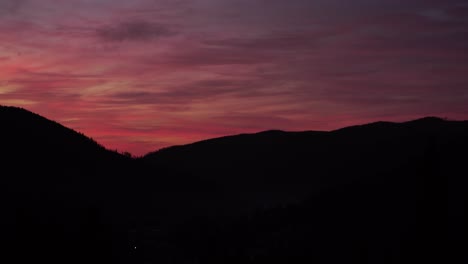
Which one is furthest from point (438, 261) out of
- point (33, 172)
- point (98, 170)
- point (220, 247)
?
point (98, 170)

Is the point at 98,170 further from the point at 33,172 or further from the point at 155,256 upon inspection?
the point at 155,256

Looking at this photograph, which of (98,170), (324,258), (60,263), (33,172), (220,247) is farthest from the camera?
(98,170)

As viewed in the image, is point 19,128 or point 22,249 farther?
point 19,128

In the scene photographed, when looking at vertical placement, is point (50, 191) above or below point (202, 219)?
above

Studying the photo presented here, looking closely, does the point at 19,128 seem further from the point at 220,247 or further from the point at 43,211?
the point at 220,247

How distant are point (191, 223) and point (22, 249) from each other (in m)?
85.6

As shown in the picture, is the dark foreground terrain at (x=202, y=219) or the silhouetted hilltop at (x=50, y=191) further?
the silhouetted hilltop at (x=50, y=191)

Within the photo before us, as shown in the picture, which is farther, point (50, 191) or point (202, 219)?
point (202, 219)

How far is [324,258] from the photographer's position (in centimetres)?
9344

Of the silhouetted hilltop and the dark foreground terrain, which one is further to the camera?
the silhouetted hilltop

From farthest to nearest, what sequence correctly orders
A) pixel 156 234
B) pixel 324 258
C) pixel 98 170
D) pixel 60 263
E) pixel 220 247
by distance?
pixel 98 170 < pixel 156 234 < pixel 220 247 < pixel 324 258 < pixel 60 263

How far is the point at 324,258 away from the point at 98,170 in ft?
348

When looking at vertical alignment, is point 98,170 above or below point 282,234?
above

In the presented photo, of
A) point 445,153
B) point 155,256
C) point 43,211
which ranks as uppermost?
point 445,153
